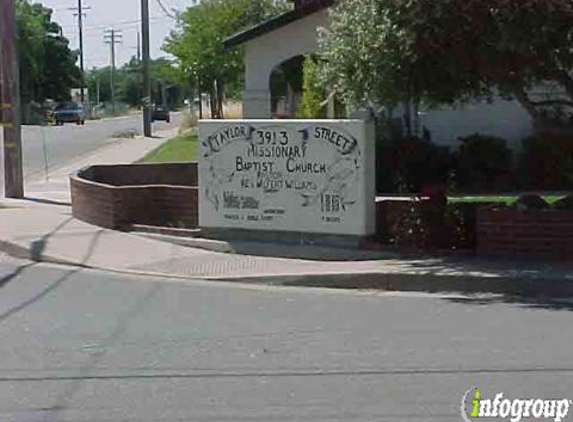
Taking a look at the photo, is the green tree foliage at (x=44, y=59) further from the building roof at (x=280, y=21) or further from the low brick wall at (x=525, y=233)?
the low brick wall at (x=525, y=233)

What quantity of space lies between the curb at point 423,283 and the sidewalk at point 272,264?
0.03 ft

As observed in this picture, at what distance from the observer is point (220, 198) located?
14.3 meters

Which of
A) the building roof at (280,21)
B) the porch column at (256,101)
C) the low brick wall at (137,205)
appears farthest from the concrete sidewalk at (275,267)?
the porch column at (256,101)

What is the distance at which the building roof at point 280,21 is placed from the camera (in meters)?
24.5

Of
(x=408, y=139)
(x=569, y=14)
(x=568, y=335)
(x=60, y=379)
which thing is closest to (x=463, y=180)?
(x=408, y=139)

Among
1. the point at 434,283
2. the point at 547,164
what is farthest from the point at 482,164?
the point at 434,283

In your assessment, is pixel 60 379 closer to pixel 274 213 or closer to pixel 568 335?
pixel 568 335

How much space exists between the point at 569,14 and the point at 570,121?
9.90 metres

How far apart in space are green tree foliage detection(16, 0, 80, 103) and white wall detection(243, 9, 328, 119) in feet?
274

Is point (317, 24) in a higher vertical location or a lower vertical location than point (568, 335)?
higher

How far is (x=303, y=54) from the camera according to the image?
85.4 ft

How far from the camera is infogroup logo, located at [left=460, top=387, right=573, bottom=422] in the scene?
6.34 meters

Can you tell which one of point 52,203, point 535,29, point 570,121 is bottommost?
point 52,203

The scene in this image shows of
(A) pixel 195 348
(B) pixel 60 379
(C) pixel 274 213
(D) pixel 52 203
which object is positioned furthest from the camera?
(D) pixel 52 203
